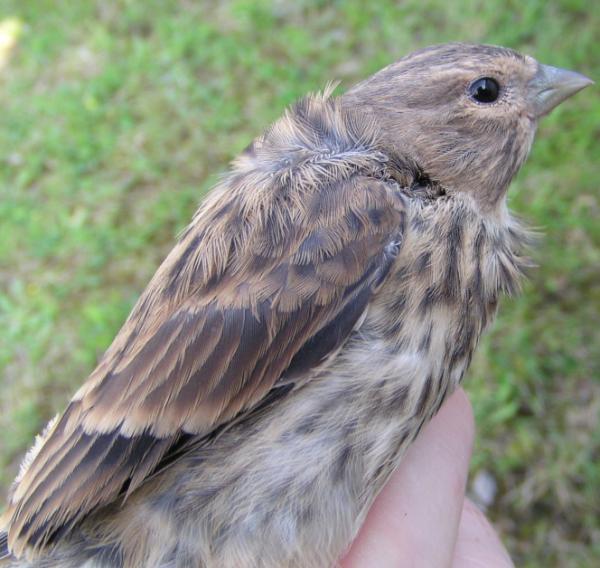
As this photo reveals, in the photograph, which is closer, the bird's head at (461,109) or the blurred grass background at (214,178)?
the bird's head at (461,109)

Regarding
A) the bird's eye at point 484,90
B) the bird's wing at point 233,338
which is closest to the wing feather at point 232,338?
the bird's wing at point 233,338

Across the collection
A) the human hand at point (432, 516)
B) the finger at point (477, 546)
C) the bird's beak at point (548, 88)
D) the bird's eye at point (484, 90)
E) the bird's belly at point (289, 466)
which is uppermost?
the bird's eye at point (484, 90)

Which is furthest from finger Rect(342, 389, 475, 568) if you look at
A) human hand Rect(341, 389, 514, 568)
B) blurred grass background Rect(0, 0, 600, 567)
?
blurred grass background Rect(0, 0, 600, 567)

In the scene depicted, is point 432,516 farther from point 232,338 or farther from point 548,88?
point 548,88

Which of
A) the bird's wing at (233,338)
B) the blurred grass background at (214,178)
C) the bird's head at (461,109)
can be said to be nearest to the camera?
the bird's wing at (233,338)

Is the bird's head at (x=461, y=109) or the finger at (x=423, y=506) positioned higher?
the bird's head at (x=461, y=109)

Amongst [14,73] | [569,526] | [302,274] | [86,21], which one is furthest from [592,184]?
[14,73]

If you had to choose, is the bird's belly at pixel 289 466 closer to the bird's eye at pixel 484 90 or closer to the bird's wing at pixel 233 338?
the bird's wing at pixel 233 338
